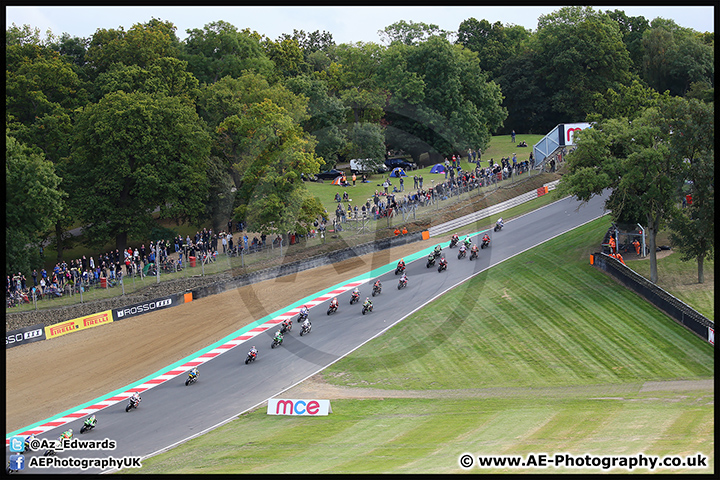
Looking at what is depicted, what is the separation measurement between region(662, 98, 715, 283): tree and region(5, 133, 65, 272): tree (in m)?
38.1

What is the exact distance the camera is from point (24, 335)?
122 feet

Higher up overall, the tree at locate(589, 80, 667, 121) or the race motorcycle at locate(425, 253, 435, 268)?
the tree at locate(589, 80, 667, 121)

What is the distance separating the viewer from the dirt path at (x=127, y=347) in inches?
1265

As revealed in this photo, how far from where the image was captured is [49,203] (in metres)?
45.4

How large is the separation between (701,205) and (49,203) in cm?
3945

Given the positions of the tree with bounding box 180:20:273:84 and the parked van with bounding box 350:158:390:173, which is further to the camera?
the tree with bounding box 180:20:273:84

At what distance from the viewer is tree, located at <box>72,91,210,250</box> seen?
5156cm

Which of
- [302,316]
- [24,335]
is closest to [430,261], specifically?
[302,316]

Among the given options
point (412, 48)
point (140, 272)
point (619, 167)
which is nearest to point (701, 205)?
point (619, 167)

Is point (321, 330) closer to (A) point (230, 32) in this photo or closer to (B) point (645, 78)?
(A) point (230, 32)

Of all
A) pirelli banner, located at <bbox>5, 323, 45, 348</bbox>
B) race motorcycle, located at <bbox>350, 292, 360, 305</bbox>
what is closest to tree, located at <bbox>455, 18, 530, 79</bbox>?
race motorcycle, located at <bbox>350, 292, 360, 305</bbox>

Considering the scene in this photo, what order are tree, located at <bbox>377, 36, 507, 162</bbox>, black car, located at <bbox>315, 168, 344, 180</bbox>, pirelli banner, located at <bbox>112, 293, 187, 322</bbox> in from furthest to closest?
tree, located at <bbox>377, 36, 507, 162</bbox>, black car, located at <bbox>315, 168, 344, 180</bbox>, pirelli banner, located at <bbox>112, 293, 187, 322</bbox>

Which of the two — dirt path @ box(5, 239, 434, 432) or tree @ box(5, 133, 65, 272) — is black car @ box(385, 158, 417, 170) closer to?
dirt path @ box(5, 239, 434, 432)

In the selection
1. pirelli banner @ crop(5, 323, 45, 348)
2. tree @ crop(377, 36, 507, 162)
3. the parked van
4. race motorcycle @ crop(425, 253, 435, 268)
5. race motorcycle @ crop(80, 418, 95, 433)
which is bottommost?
race motorcycle @ crop(80, 418, 95, 433)
